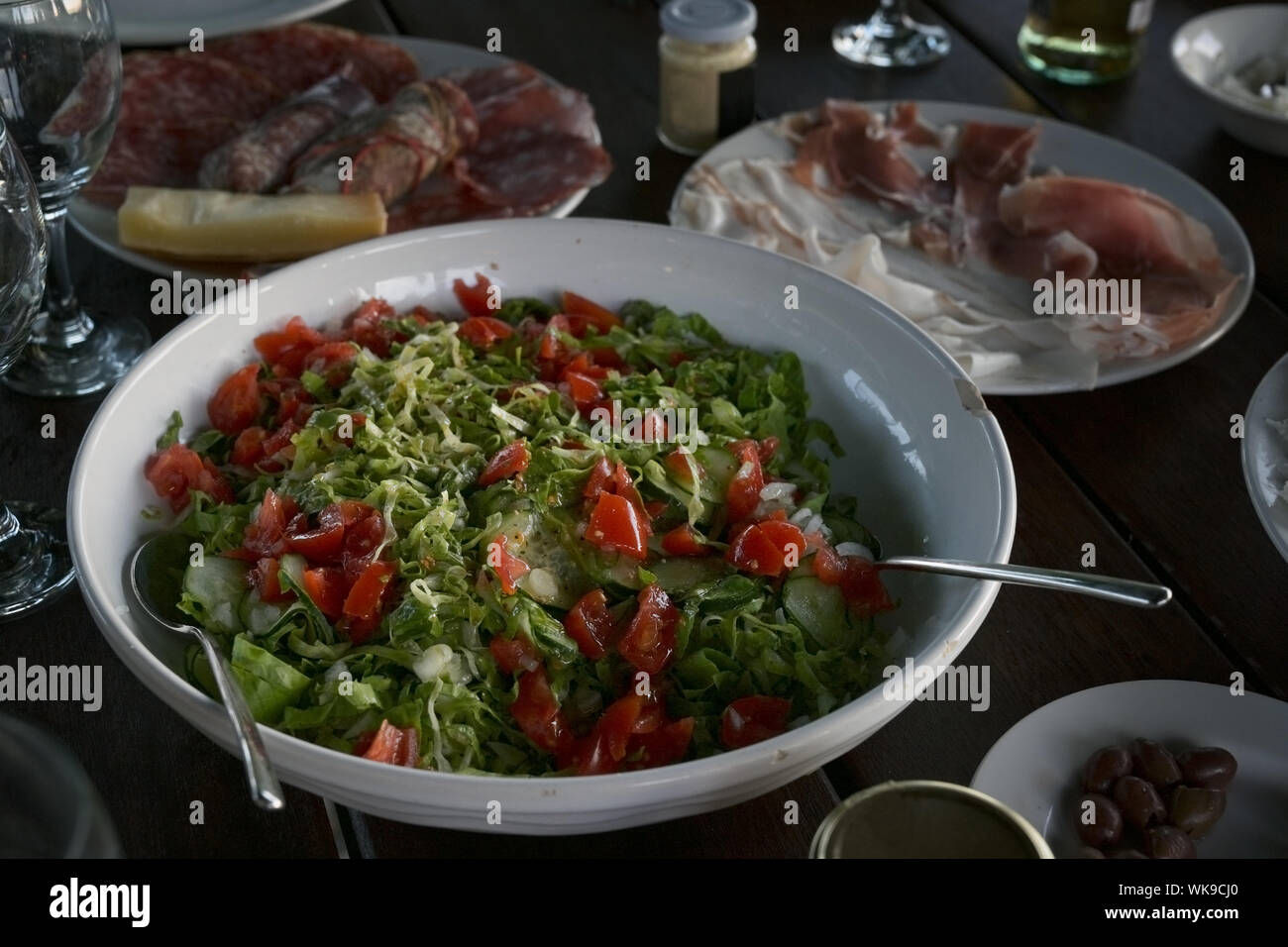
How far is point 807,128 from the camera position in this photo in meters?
2.22

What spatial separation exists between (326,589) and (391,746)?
195 millimetres

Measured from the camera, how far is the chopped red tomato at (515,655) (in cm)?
118

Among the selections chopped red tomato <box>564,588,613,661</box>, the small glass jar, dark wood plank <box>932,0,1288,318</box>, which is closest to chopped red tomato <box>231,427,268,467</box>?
chopped red tomato <box>564,588,613,661</box>

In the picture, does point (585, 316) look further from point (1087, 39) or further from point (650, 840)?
point (1087, 39)

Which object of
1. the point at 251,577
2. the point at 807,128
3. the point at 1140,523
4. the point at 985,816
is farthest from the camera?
the point at 807,128

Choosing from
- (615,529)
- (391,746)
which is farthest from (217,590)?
(615,529)

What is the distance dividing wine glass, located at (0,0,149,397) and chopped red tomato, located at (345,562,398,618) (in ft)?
2.24

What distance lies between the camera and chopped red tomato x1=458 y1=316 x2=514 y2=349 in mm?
1598

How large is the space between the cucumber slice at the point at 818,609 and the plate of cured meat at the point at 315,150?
0.92m

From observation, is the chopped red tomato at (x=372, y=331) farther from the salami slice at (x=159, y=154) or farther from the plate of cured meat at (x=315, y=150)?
the salami slice at (x=159, y=154)

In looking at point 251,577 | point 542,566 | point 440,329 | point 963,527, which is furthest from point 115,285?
point 963,527

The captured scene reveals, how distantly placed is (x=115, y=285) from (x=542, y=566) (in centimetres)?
102

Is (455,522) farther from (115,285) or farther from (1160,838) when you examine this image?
(115,285)

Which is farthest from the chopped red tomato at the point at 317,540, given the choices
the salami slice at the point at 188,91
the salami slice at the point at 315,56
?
the salami slice at the point at 315,56
